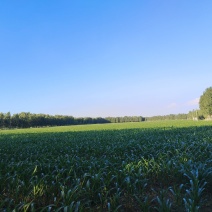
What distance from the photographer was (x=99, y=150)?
11523mm

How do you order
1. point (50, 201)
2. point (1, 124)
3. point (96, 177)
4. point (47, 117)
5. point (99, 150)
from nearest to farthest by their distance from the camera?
point (50, 201), point (96, 177), point (99, 150), point (1, 124), point (47, 117)

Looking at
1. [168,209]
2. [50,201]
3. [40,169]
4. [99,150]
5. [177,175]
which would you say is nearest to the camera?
[168,209]

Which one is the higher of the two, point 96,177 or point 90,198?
point 96,177

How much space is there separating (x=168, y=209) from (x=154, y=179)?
2444 mm

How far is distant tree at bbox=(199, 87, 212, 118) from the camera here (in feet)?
294

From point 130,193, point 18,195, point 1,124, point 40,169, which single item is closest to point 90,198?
point 130,193

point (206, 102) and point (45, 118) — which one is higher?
point (206, 102)

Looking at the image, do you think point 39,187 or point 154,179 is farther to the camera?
point 154,179

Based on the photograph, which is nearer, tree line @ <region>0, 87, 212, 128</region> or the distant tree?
the distant tree

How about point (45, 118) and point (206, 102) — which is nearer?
point (206, 102)

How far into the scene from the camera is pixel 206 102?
91.2 m

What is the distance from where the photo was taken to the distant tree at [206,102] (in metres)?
89.8

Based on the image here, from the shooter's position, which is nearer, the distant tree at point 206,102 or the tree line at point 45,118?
the distant tree at point 206,102

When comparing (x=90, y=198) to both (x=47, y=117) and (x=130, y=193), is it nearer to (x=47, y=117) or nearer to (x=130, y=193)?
(x=130, y=193)
